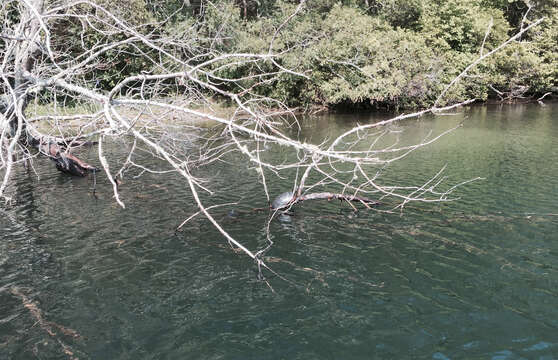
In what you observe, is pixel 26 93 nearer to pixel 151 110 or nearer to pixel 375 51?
pixel 151 110

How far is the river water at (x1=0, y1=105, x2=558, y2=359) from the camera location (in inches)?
263

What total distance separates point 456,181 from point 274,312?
10209 mm

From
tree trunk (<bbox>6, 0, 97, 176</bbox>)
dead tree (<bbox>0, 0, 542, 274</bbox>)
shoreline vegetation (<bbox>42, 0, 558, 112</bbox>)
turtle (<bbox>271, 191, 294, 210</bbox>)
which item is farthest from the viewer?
shoreline vegetation (<bbox>42, 0, 558, 112</bbox>)

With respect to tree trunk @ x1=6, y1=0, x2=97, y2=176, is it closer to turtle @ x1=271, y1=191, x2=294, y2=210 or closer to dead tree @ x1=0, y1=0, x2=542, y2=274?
dead tree @ x1=0, y1=0, x2=542, y2=274

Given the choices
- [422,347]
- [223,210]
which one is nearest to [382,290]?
[422,347]

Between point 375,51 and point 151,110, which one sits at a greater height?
point 375,51

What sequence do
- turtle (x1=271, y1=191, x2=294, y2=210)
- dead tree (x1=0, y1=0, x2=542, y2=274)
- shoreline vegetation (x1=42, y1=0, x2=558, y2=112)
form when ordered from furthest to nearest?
shoreline vegetation (x1=42, y1=0, x2=558, y2=112) < turtle (x1=271, y1=191, x2=294, y2=210) < dead tree (x1=0, y1=0, x2=542, y2=274)

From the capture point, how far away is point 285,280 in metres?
8.58

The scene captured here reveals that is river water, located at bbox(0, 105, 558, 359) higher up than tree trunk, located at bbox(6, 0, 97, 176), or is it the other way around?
tree trunk, located at bbox(6, 0, 97, 176)

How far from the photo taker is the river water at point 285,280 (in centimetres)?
669

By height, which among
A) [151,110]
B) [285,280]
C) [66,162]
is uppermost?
[151,110]

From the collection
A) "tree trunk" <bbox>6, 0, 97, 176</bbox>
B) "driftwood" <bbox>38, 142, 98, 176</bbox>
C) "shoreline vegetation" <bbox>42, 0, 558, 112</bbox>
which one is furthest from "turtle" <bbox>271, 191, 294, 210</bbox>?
"shoreline vegetation" <bbox>42, 0, 558, 112</bbox>

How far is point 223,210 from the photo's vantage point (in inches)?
516

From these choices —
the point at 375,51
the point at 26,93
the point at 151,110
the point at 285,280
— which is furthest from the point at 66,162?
the point at 375,51
